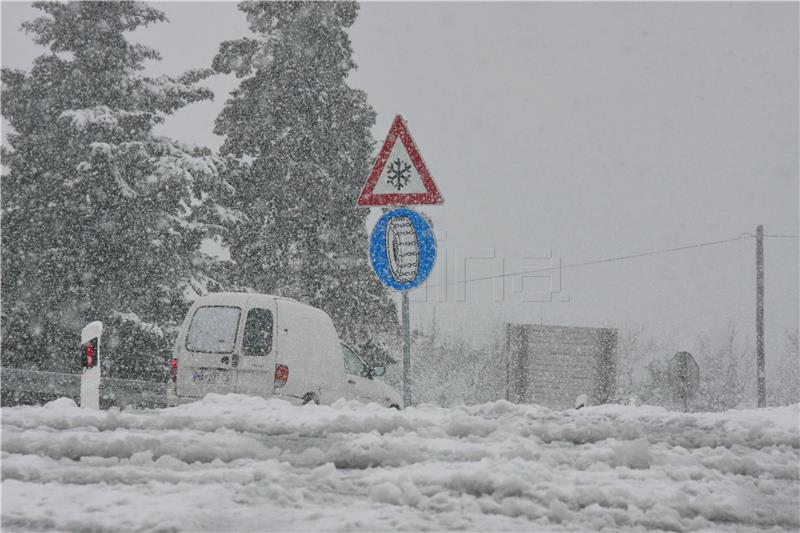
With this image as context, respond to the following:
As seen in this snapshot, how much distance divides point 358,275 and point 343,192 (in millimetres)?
2343

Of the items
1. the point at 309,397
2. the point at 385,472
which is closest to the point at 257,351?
the point at 309,397

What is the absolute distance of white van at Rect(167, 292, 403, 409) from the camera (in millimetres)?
10680

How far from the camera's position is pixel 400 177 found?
939cm

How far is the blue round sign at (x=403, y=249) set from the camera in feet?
31.4

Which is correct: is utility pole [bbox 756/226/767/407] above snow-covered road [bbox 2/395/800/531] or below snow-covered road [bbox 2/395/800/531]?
above

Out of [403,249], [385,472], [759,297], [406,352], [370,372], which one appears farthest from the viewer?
[759,297]

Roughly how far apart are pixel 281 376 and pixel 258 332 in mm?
569

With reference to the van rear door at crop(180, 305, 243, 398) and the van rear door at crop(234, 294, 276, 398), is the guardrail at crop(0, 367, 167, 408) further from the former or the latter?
the van rear door at crop(234, 294, 276, 398)

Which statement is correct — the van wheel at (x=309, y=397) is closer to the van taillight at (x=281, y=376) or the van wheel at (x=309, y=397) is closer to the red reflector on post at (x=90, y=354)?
the van taillight at (x=281, y=376)

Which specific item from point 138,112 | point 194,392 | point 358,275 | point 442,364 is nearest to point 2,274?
point 138,112

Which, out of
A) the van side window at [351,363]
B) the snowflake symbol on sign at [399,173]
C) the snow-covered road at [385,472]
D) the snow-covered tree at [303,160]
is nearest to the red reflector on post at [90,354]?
the snow-covered road at [385,472]

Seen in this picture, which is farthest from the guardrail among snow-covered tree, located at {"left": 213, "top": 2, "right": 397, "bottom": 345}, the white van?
snow-covered tree, located at {"left": 213, "top": 2, "right": 397, "bottom": 345}

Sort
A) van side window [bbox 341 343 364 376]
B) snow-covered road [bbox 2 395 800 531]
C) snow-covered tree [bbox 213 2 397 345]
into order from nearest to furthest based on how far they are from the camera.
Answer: snow-covered road [bbox 2 395 800 531], van side window [bbox 341 343 364 376], snow-covered tree [bbox 213 2 397 345]

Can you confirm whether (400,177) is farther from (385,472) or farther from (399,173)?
(385,472)
